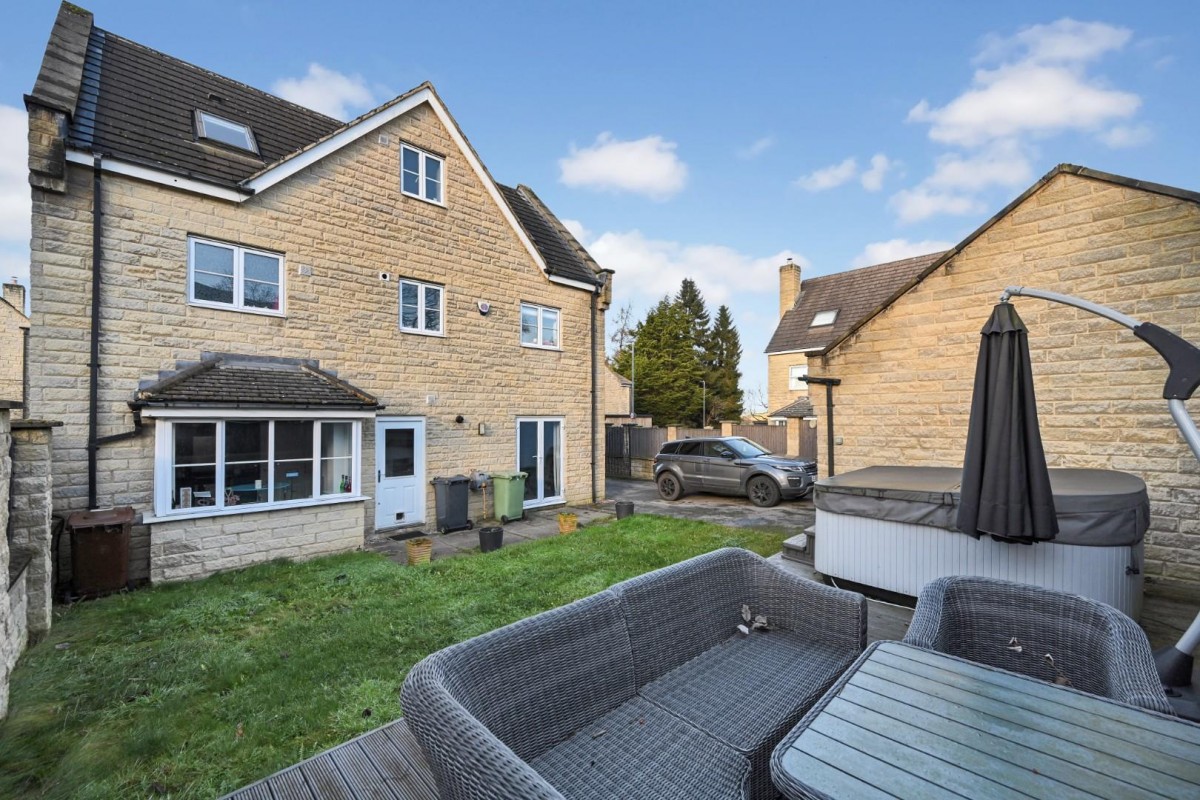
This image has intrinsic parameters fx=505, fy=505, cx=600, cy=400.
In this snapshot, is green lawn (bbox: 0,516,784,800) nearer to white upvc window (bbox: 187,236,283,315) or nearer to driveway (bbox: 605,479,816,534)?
driveway (bbox: 605,479,816,534)

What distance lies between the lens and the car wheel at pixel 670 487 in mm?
13484

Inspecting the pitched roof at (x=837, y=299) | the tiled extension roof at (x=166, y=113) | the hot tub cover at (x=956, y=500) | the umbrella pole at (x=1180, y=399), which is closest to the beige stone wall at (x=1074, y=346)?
the hot tub cover at (x=956, y=500)

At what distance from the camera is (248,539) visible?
290 inches

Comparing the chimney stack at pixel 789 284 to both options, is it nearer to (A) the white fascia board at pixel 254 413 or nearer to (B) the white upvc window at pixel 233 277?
(A) the white fascia board at pixel 254 413

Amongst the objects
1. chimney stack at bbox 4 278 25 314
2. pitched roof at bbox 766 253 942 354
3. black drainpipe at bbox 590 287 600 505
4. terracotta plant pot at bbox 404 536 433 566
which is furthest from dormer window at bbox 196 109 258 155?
pitched roof at bbox 766 253 942 354

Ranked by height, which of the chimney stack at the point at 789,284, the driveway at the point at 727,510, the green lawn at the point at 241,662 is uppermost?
the chimney stack at the point at 789,284

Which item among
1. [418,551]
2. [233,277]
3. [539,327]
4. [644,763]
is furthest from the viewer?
[539,327]

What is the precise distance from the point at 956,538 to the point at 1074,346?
378cm

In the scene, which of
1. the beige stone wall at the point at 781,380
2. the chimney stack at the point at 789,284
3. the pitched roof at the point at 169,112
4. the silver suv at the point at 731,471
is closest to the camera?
the pitched roof at the point at 169,112

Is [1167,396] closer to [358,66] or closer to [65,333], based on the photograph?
[65,333]

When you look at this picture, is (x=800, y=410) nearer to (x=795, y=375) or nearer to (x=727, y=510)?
(x=795, y=375)

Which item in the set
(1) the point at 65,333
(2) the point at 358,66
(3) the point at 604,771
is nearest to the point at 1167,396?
(3) the point at 604,771

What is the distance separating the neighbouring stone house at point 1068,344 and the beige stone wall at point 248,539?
834 cm

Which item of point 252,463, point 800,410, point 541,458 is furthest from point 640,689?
point 800,410
